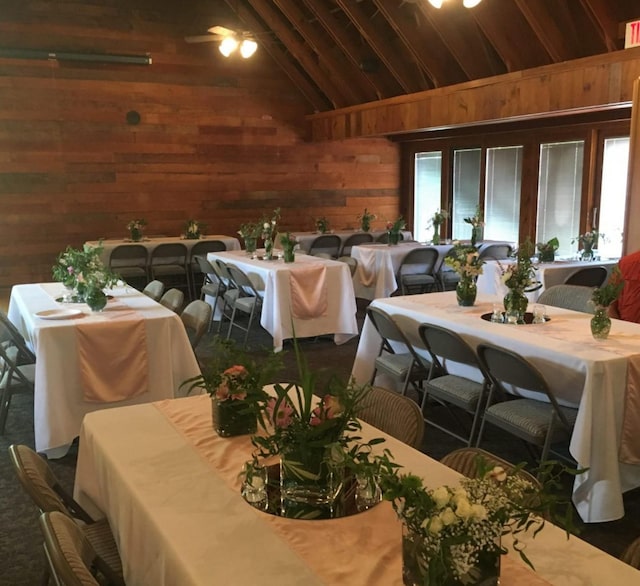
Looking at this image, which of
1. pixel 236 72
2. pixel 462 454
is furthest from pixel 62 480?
pixel 236 72

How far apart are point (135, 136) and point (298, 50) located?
2778 mm

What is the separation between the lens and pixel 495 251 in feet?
26.2

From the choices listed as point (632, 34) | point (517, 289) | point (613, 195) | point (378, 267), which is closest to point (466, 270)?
point (517, 289)

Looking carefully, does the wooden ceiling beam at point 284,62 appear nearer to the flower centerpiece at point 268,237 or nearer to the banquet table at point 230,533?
the flower centerpiece at point 268,237

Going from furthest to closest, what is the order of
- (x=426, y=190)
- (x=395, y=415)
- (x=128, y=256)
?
(x=426, y=190) → (x=128, y=256) → (x=395, y=415)

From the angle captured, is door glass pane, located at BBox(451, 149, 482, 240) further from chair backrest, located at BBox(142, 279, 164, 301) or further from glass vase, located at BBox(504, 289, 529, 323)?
glass vase, located at BBox(504, 289, 529, 323)

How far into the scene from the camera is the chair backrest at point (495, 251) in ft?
26.0

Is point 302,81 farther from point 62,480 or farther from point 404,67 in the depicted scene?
point 62,480

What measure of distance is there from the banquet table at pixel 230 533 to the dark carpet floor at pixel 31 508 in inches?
17.4

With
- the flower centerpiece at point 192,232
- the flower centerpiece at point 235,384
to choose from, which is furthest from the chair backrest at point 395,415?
the flower centerpiece at point 192,232

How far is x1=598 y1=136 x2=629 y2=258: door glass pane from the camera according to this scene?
7.93m

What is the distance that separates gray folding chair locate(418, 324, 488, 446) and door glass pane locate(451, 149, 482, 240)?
6815 mm

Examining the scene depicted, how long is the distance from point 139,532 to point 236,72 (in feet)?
31.5

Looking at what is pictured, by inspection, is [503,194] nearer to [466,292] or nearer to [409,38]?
[409,38]
